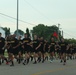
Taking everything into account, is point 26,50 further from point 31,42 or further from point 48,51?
point 48,51

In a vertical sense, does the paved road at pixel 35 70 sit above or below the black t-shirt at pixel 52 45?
below

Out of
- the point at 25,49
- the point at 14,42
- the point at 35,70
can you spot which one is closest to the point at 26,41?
the point at 25,49

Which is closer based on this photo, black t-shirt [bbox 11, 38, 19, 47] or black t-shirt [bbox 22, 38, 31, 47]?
black t-shirt [bbox 11, 38, 19, 47]

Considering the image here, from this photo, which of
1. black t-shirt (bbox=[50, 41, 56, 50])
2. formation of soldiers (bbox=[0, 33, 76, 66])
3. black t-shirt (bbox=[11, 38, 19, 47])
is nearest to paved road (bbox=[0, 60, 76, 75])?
formation of soldiers (bbox=[0, 33, 76, 66])

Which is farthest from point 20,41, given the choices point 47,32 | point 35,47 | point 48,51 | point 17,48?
point 47,32

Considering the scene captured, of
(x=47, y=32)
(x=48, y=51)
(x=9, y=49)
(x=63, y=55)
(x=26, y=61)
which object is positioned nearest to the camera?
(x=9, y=49)

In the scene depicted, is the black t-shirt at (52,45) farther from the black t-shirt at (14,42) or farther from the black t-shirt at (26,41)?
the black t-shirt at (14,42)

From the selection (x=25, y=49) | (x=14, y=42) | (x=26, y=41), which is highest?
(x=26, y=41)

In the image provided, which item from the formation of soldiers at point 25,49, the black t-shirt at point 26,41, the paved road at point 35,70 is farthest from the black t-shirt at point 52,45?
the paved road at point 35,70

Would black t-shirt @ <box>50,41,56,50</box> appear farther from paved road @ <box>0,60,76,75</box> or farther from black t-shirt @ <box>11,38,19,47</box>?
paved road @ <box>0,60,76,75</box>

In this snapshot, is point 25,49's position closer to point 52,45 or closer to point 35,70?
point 35,70

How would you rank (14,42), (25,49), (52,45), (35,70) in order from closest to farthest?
(35,70) < (14,42) < (25,49) < (52,45)

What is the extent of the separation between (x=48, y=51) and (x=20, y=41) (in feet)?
18.4

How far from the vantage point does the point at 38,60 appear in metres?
24.8
